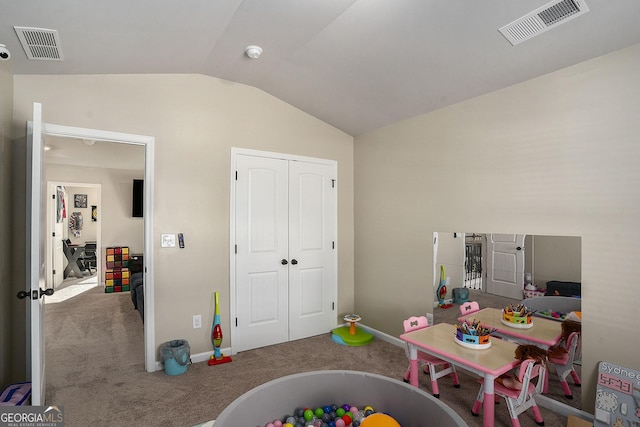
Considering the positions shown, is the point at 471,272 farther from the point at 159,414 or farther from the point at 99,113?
the point at 99,113

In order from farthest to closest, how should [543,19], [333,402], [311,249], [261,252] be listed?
[311,249]
[261,252]
[543,19]
[333,402]

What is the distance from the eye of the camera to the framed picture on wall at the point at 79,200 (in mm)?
8414

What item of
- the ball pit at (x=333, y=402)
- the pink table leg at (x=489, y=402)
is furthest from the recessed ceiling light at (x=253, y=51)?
the pink table leg at (x=489, y=402)

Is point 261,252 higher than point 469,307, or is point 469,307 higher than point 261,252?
point 261,252

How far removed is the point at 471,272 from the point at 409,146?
4.71 ft

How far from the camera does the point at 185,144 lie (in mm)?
3246

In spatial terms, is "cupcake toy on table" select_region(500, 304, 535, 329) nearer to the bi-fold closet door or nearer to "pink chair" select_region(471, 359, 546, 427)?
"pink chair" select_region(471, 359, 546, 427)

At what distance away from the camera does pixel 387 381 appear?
67.2 inches

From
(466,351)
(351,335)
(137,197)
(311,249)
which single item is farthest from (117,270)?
(466,351)

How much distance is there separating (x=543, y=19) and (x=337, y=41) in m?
1.35

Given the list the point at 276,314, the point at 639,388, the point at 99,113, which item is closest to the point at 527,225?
the point at 639,388

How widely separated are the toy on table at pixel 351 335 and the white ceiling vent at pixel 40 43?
11.9 feet

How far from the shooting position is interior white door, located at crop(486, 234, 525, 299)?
261 cm

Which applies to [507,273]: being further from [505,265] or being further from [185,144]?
[185,144]
